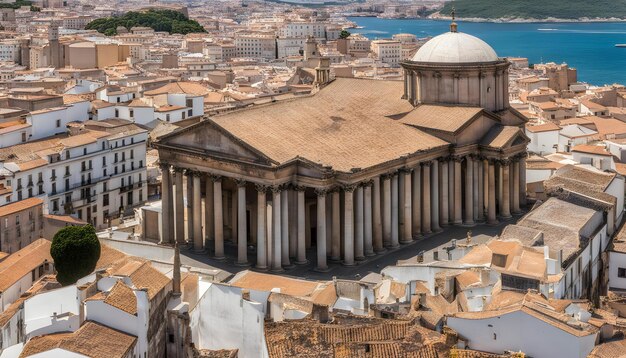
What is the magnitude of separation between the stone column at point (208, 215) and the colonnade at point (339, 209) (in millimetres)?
43

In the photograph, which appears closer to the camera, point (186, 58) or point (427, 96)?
point (427, 96)

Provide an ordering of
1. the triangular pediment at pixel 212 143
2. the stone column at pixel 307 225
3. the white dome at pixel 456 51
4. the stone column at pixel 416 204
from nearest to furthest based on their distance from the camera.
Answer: the triangular pediment at pixel 212 143 → the stone column at pixel 307 225 → the stone column at pixel 416 204 → the white dome at pixel 456 51

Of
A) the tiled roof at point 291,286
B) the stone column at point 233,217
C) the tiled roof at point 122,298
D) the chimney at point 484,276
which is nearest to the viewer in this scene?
the tiled roof at point 122,298

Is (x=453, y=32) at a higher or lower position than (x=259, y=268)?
higher

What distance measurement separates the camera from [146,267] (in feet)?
102

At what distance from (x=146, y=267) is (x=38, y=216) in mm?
15519

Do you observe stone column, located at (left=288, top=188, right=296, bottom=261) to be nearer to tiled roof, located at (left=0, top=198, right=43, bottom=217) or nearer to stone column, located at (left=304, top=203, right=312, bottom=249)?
stone column, located at (left=304, top=203, right=312, bottom=249)

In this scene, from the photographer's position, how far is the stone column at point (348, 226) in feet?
122

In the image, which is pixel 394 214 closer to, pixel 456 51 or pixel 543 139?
pixel 456 51

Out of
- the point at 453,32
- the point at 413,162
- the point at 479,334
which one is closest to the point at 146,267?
the point at 479,334

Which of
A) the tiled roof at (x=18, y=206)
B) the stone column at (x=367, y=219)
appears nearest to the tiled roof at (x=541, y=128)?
the stone column at (x=367, y=219)

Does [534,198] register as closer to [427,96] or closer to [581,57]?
[427,96]

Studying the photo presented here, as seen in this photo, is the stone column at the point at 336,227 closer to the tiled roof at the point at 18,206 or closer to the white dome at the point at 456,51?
the white dome at the point at 456,51

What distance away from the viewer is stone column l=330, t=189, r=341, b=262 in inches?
1485
